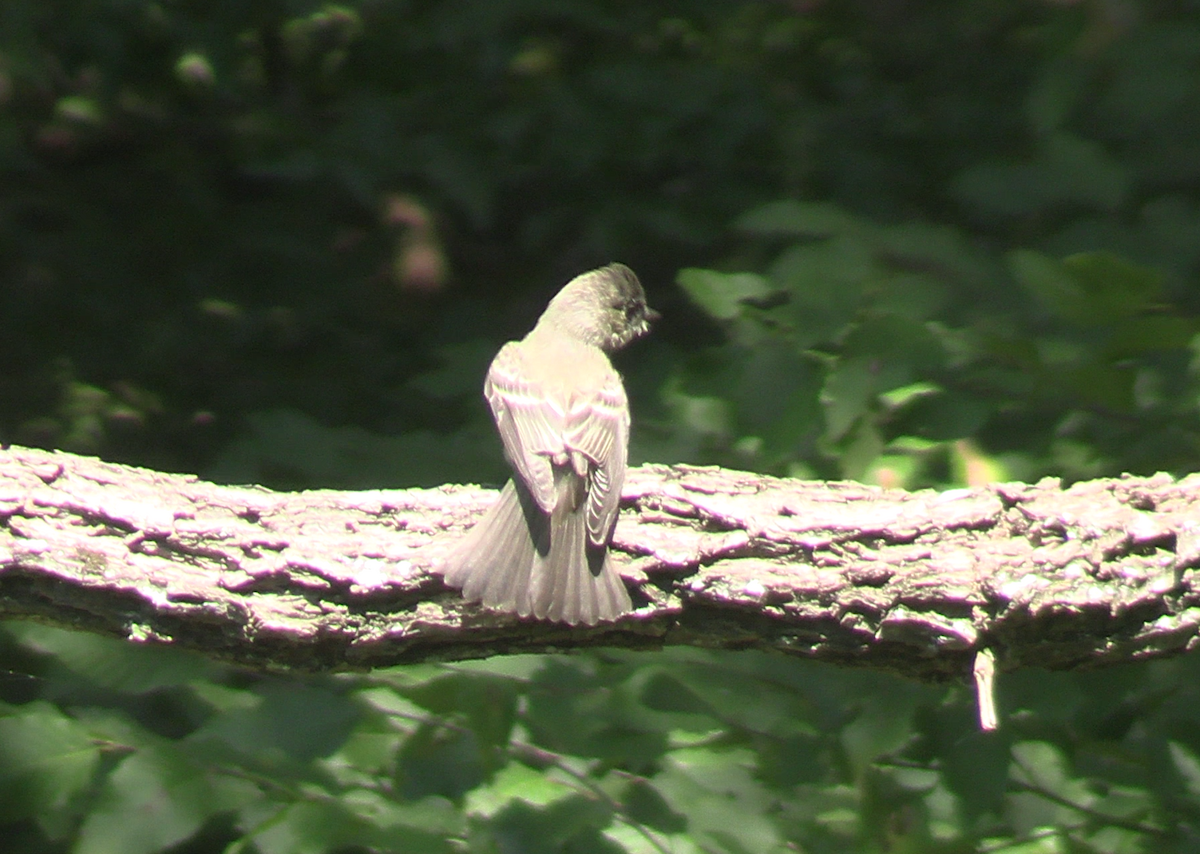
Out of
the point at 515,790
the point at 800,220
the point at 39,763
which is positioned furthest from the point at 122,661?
the point at 800,220

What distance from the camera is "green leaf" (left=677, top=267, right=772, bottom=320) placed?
240 centimetres

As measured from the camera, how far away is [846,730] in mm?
2070

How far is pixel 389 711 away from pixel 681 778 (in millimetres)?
488

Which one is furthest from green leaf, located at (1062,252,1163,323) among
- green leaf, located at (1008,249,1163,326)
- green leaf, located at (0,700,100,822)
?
green leaf, located at (0,700,100,822)

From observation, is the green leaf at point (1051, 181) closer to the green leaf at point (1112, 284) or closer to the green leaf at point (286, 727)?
the green leaf at point (1112, 284)

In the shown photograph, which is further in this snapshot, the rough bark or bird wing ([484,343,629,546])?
bird wing ([484,343,629,546])

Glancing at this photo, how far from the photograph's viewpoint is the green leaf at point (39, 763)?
2.16 meters

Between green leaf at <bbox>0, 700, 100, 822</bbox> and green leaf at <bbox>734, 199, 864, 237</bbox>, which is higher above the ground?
green leaf at <bbox>734, 199, 864, 237</bbox>

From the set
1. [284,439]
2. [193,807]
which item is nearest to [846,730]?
[193,807]

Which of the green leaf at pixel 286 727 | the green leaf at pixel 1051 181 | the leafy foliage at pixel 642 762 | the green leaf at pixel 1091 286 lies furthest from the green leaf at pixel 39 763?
the green leaf at pixel 1051 181

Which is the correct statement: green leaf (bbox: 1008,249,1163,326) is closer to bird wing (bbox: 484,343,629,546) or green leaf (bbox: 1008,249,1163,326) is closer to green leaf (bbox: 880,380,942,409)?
green leaf (bbox: 880,380,942,409)

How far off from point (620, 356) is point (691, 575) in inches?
81.7

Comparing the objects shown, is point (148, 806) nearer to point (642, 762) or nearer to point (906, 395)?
point (642, 762)

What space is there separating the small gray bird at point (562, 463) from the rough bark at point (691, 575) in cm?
6
